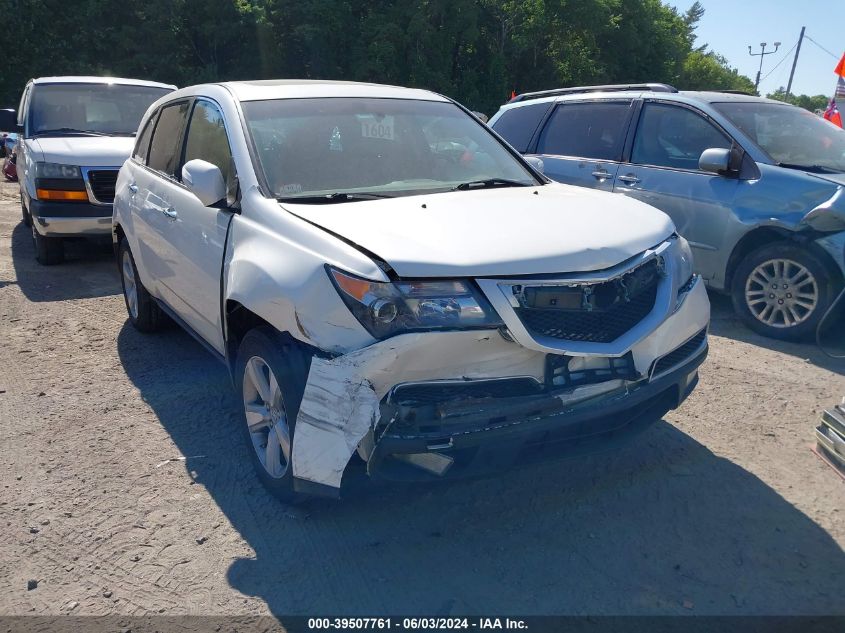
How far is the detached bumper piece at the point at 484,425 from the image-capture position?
268 cm

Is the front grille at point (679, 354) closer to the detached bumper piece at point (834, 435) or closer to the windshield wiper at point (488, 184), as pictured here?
the detached bumper piece at point (834, 435)

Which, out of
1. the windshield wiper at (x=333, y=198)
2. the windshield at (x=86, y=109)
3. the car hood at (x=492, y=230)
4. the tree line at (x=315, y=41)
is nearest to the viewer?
the car hood at (x=492, y=230)

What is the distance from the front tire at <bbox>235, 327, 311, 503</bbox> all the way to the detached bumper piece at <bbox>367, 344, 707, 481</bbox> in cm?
45

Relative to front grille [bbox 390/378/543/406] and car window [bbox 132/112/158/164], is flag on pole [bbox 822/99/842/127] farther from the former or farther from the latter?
front grille [bbox 390/378/543/406]

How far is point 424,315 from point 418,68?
29.4 meters

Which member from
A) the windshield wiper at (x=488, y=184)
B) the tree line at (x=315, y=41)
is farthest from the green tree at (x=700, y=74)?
the windshield wiper at (x=488, y=184)

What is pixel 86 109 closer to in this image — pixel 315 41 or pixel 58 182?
pixel 58 182

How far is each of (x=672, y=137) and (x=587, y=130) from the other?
926 mm

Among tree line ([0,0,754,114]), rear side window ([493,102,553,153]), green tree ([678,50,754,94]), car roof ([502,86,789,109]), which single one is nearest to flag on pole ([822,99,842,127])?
car roof ([502,86,789,109])

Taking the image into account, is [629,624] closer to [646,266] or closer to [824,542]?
[824,542]

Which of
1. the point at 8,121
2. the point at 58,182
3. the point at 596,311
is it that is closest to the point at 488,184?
the point at 596,311

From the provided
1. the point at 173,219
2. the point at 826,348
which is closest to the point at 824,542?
the point at 826,348

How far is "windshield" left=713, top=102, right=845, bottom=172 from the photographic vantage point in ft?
19.3

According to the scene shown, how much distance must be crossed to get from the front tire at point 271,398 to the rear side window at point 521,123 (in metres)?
4.98
